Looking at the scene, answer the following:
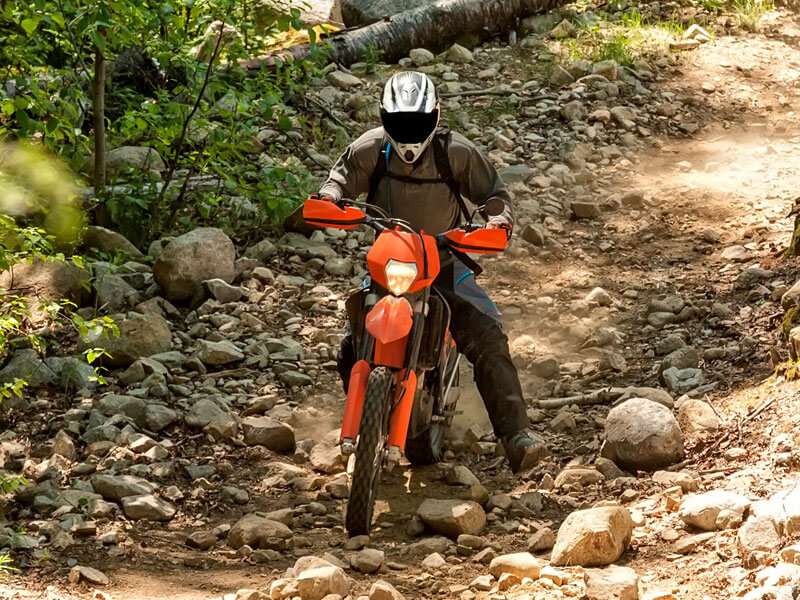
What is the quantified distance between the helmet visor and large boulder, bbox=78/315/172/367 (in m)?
2.27

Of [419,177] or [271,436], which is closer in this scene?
[419,177]

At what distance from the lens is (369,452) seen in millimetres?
4207

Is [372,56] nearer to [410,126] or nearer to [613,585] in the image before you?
[410,126]

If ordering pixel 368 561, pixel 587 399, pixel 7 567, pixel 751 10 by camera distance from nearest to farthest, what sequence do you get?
1. pixel 7 567
2. pixel 368 561
3. pixel 587 399
4. pixel 751 10

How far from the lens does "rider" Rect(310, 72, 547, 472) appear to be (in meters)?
4.90

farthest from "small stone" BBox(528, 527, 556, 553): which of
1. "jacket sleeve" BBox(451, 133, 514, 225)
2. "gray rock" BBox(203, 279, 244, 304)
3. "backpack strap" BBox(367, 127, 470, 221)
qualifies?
"gray rock" BBox(203, 279, 244, 304)

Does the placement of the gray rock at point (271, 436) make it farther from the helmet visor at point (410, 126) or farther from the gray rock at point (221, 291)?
the helmet visor at point (410, 126)

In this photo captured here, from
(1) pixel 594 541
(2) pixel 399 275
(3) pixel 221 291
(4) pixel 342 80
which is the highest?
(2) pixel 399 275

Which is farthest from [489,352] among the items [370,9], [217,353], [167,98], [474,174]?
[370,9]

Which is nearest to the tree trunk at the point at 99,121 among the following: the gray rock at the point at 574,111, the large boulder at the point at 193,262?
the large boulder at the point at 193,262

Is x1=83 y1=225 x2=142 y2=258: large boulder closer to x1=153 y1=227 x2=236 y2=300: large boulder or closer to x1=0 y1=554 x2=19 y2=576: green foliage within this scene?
x1=153 y1=227 x2=236 y2=300: large boulder

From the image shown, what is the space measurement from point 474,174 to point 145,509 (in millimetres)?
2165

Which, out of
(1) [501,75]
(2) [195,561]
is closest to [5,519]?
(2) [195,561]

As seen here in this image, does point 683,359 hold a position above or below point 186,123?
below
